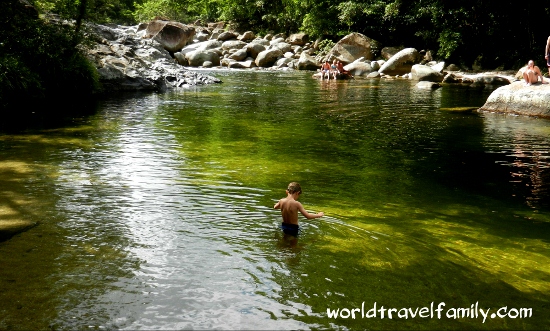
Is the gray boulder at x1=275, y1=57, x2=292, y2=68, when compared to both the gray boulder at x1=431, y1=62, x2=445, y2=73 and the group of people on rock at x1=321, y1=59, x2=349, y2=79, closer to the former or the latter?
the group of people on rock at x1=321, y1=59, x2=349, y2=79

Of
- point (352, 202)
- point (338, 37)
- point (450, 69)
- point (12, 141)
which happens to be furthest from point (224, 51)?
point (352, 202)

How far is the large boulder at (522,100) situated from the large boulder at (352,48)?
20630 millimetres

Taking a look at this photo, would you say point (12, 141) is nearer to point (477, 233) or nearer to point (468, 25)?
point (477, 233)

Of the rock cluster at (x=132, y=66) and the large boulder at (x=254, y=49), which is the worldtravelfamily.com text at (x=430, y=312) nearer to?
the rock cluster at (x=132, y=66)

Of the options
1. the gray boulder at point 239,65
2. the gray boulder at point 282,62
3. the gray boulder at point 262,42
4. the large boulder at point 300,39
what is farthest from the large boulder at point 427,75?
the gray boulder at point 262,42

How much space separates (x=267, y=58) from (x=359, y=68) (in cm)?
929

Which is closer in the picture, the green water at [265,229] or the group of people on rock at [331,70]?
the green water at [265,229]

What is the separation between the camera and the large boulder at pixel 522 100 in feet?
49.6

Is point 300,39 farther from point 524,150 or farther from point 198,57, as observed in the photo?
point 524,150

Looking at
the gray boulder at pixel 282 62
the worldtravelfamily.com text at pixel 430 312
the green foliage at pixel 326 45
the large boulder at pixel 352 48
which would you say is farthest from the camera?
the green foliage at pixel 326 45

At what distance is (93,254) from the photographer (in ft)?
16.3

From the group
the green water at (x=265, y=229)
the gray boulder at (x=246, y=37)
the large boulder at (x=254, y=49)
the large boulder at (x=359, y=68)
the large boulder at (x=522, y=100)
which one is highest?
the gray boulder at (x=246, y=37)

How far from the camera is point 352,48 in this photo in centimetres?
3694

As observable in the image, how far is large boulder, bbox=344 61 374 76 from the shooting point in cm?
3353
